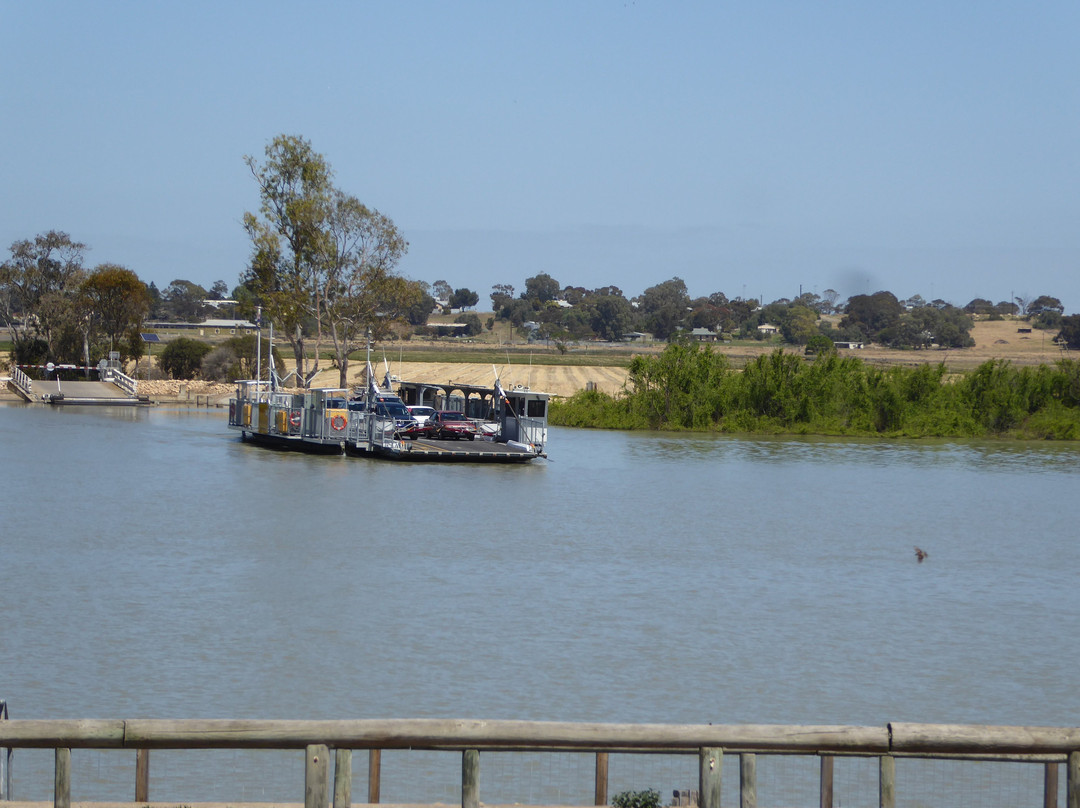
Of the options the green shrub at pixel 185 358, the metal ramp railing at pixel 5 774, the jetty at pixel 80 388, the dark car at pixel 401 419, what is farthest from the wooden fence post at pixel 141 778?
the green shrub at pixel 185 358

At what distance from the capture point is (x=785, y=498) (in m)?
41.6

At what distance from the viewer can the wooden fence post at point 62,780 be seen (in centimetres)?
771

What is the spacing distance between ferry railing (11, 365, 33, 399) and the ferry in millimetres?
33353

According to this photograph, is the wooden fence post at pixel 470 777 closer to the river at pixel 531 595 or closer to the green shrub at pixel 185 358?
the river at pixel 531 595

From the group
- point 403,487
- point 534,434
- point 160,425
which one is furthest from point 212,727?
point 160,425

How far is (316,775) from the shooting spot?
7.76 meters

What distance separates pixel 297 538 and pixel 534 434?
74.8ft

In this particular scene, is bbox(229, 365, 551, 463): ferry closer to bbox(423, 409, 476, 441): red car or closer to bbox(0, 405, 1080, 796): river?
bbox(423, 409, 476, 441): red car

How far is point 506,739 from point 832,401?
64.2 metres

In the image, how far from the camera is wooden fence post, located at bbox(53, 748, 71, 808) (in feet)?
25.3

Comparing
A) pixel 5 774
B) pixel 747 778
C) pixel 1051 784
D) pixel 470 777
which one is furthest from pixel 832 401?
pixel 470 777

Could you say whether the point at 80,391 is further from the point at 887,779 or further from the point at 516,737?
the point at 887,779

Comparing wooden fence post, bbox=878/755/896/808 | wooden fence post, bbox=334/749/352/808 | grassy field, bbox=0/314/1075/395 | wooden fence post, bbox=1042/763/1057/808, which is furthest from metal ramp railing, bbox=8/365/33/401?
wooden fence post, bbox=1042/763/1057/808

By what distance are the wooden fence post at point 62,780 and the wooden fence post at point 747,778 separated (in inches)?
160
